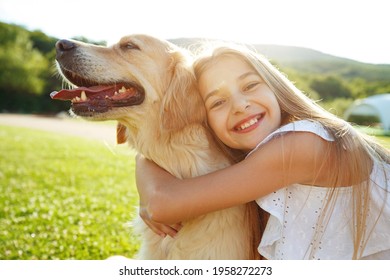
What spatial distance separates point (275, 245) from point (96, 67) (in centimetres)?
124

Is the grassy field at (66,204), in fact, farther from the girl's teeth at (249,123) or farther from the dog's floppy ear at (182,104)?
the girl's teeth at (249,123)

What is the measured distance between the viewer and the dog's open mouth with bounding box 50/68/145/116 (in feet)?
6.98

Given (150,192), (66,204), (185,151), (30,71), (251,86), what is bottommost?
(30,71)

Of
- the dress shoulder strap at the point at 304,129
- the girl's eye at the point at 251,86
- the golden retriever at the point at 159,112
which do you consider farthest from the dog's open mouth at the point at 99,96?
the dress shoulder strap at the point at 304,129

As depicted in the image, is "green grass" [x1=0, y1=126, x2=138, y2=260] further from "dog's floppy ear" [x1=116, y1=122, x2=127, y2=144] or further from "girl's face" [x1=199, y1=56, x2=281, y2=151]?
"girl's face" [x1=199, y1=56, x2=281, y2=151]

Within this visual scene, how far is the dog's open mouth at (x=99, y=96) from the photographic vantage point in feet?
6.98

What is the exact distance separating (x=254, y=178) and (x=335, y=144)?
388mm

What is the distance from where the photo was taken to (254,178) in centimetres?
178

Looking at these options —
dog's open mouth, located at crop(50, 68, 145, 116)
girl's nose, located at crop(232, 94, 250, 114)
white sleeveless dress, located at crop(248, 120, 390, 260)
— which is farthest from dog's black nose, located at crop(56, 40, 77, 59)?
white sleeveless dress, located at crop(248, 120, 390, 260)

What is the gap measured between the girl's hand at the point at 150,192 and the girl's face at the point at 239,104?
0.36 metres

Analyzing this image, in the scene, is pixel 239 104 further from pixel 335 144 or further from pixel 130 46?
pixel 130 46

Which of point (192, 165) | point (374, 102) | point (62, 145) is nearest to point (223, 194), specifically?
point (192, 165)

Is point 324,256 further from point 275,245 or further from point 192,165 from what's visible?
point 192,165

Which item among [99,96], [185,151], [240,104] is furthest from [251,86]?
[99,96]
